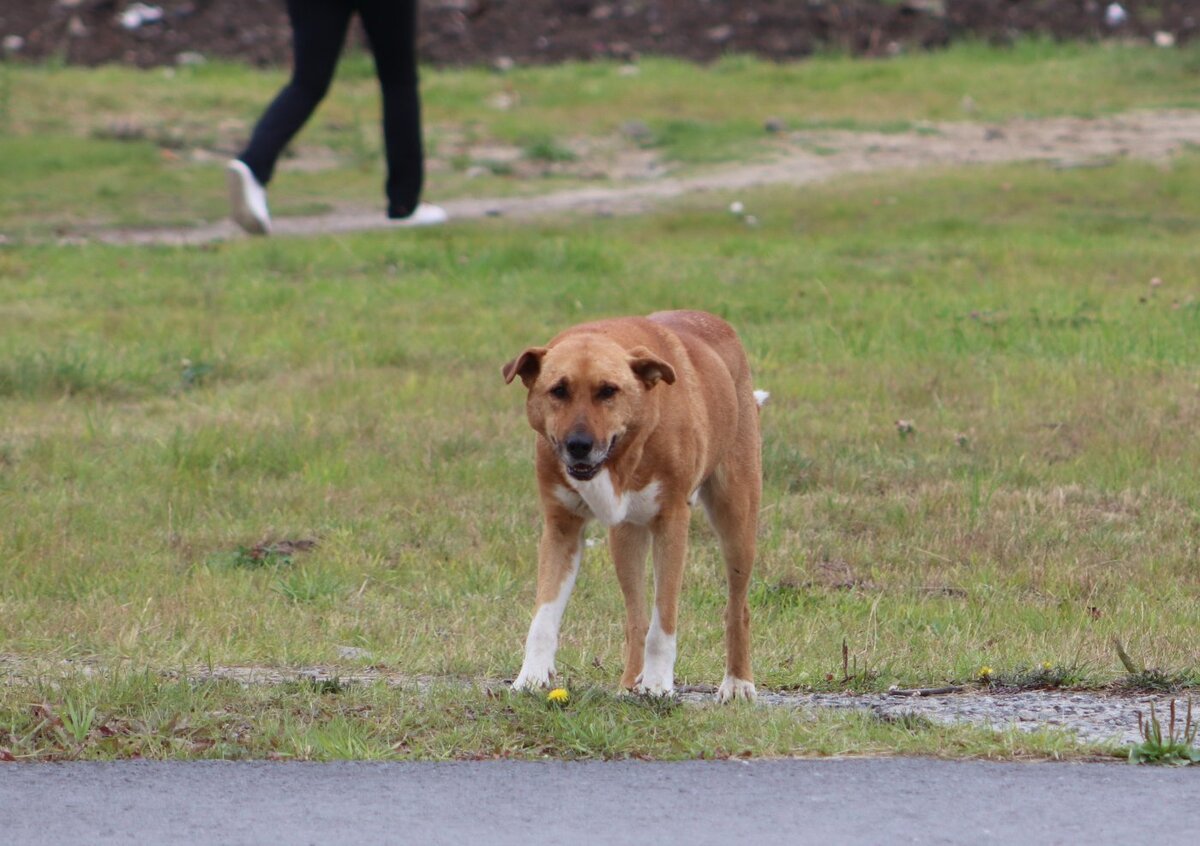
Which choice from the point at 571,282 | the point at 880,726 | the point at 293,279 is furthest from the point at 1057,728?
the point at 293,279

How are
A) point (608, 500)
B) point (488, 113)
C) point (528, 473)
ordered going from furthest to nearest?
1. point (488, 113)
2. point (528, 473)
3. point (608, 500)

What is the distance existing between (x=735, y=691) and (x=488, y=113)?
1428cm

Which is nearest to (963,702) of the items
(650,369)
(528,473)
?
(650,369)

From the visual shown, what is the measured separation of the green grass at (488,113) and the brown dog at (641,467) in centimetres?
900

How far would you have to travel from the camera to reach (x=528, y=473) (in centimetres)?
758

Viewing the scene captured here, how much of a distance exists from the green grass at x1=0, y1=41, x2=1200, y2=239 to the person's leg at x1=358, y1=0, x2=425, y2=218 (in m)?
2.56

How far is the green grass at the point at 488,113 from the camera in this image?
48.8 feet

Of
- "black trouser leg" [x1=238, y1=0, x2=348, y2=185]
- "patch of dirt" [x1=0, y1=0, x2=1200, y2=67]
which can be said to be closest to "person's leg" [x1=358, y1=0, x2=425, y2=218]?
"black trouser leg" [x1=238, y1=0, x2=348, y2=185]

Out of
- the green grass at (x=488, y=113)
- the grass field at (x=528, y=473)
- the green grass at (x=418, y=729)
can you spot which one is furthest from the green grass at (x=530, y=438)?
the green grass at (x=488, y=113)

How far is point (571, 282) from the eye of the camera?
1095cm

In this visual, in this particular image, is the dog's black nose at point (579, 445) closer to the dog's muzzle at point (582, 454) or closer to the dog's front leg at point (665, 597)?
the dog's muzzle at point (582, 454)

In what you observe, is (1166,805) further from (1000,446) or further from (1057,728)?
(1000,446)

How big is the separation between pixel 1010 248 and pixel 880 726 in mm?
8051

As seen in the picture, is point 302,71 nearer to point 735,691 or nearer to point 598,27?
point 735,691
